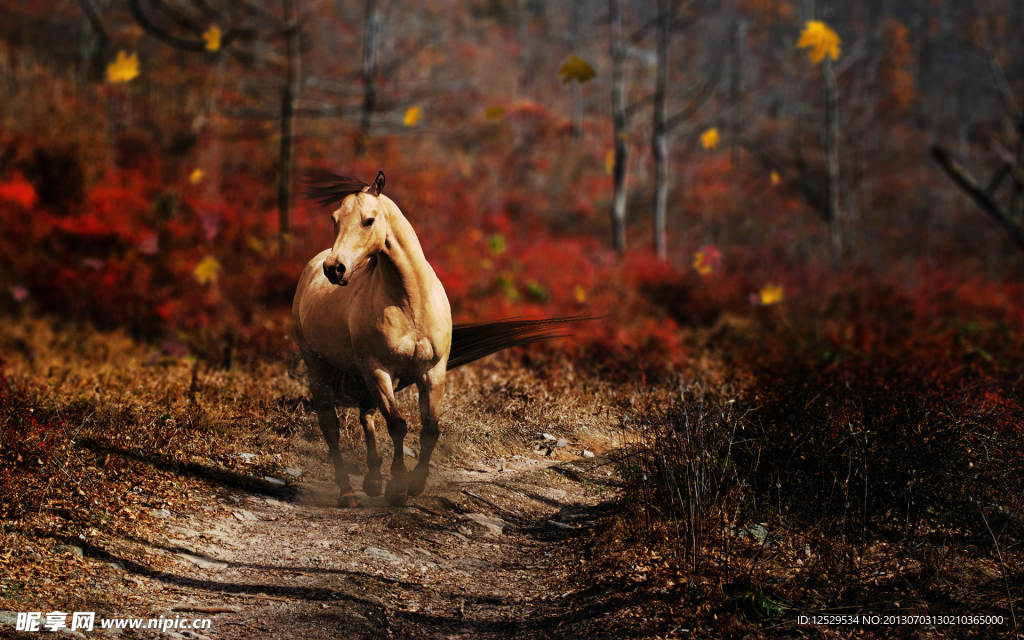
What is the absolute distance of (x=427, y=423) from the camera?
4.31m

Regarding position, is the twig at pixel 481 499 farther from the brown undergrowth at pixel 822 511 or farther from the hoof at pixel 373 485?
the brown undergrowth at pixel 822 511

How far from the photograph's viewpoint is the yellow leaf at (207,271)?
36.5 ft

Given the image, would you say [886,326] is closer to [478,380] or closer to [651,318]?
[651,318]

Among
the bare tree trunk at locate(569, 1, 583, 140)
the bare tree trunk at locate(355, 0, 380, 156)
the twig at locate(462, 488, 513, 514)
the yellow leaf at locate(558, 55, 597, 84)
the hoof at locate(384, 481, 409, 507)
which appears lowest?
the twig at locate(462, 488, 513, 514)

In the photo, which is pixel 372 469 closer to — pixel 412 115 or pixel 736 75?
pixel 412 115

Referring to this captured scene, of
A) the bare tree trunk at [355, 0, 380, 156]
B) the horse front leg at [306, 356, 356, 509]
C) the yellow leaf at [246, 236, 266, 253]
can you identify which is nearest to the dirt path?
the horse front leg at [306, 356, 356, 509]

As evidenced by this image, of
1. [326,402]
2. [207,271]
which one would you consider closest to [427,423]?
[326,402]

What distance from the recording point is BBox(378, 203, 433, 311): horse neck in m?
3.88

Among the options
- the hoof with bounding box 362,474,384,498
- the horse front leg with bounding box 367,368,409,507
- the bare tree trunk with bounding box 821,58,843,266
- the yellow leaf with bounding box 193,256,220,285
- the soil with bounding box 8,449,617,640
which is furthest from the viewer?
the bare tree trunk with bounding box 821,58,843,266

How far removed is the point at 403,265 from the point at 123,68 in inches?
419

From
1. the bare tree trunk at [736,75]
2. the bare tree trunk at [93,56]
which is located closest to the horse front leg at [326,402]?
the bare tree trunk at [93,56]

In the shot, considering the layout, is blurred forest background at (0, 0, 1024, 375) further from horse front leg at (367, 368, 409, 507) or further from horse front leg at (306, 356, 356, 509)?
horse front leg at (367, 368, 409, 507)

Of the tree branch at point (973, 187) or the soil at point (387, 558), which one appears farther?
the tree branch at point (973, 187)

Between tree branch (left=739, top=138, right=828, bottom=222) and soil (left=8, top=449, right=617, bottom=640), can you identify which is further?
tree branch (left=739, top=138, right=828, bottom=222)
